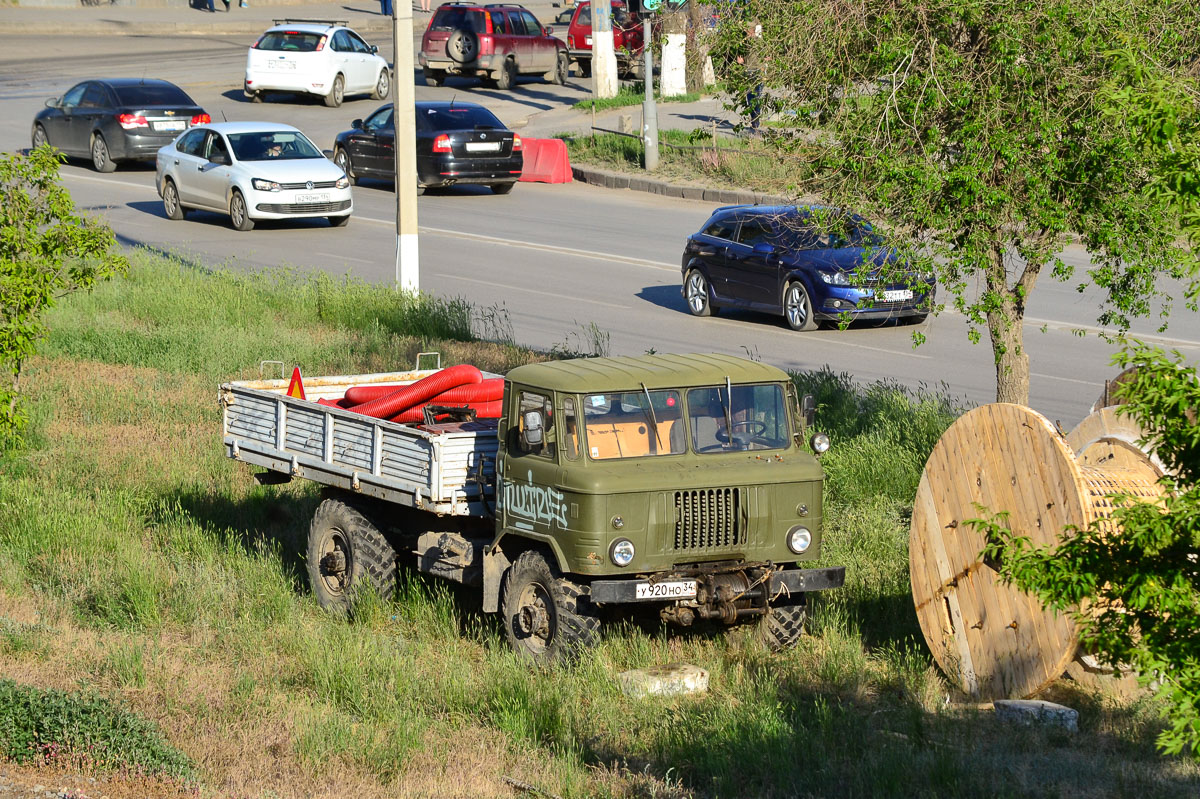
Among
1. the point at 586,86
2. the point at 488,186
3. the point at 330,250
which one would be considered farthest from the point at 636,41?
the point at 330,250

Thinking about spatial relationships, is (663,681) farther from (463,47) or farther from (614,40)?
(614,40)

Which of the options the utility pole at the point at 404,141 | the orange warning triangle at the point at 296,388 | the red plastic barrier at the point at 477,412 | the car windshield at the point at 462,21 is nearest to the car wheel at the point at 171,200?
the utility pole at the point at 404,141

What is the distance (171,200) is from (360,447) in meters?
18.7

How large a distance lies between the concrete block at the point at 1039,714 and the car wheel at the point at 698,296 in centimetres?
1303

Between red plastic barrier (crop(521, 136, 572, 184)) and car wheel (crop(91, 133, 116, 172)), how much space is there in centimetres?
876

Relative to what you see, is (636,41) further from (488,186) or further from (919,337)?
(919,337)

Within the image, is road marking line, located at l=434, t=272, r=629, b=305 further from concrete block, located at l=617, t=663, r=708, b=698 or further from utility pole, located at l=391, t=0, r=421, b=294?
concrete block, located at l=617, t=663, r=708, b=698

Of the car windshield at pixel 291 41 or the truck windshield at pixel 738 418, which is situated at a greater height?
the car windshield at pixel 291 41

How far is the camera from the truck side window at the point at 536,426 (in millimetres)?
8734

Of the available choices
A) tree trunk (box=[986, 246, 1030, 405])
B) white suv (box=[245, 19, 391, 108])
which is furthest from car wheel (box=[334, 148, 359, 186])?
tree trunk (box=[986, 246, 1030, 405])

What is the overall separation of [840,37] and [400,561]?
4.94 metres

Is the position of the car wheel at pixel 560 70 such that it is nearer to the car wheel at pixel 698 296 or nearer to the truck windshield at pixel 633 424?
the car wheel at pixel 698 296

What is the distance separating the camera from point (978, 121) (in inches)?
399

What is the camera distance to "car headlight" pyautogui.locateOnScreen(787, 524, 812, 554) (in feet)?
29.2
